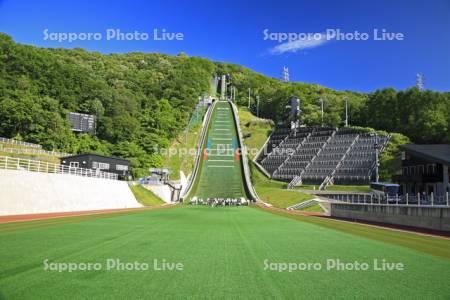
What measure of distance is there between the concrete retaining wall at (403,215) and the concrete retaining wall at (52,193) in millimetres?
22978

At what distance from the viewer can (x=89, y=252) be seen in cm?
994

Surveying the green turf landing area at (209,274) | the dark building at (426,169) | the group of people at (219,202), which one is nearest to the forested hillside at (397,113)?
the dark building at (426,169)

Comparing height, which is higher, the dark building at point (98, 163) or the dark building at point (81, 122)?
the dark building at point (81, 122)

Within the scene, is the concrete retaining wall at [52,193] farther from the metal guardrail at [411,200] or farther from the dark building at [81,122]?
the dark building at [81,122]

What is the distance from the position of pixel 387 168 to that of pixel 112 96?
64863 mm

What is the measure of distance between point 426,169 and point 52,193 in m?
35.0

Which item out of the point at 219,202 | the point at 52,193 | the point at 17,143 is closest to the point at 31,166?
the point at 52,193

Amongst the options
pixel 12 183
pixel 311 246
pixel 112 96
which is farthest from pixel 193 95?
pixel 311 246

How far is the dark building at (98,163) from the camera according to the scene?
50500 mm

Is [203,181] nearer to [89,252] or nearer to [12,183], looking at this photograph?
[12,183]

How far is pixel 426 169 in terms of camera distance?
130ft

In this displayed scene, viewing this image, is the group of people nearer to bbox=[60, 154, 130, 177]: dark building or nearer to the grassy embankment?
the grassy embankment

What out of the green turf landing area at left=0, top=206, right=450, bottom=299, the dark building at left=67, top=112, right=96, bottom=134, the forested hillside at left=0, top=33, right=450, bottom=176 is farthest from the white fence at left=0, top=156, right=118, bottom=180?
the dark building at left=67, top=112, right=96, bottom=134

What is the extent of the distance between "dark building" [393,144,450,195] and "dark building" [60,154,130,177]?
37.9 meters
